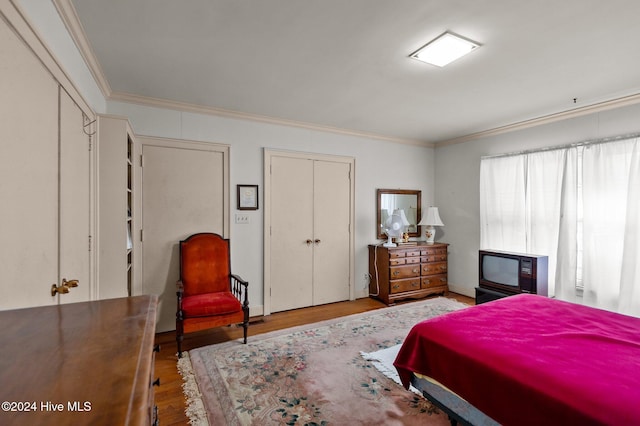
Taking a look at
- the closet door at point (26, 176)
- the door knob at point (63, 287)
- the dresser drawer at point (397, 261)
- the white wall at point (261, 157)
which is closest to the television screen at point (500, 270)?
the dresser drawer at point (397, 261)

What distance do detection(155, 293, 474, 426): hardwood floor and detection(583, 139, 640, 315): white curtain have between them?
5.19ft

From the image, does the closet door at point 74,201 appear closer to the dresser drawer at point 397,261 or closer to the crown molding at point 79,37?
the crown molding at point 79,37

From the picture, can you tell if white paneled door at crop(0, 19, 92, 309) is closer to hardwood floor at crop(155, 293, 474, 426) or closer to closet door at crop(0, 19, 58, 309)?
closet door at crop(0, 19, 58, 309)

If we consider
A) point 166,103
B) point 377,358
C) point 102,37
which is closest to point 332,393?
point 377,358

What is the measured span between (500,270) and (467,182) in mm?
1550

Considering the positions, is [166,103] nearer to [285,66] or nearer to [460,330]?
[285,66]

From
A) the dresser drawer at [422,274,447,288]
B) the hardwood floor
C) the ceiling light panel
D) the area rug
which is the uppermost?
the ceiling light panel

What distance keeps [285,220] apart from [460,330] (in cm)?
268

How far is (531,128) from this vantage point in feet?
13.4

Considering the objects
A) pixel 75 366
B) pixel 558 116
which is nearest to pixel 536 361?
pixel 75 366

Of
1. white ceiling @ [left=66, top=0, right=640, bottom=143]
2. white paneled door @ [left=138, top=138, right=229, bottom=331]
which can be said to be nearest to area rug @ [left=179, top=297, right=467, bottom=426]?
white paneled door @ [left=138, top=138, right=229, bottom=331]

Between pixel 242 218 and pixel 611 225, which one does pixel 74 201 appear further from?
pixel 611 225

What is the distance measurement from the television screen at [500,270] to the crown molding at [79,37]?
4836 mm

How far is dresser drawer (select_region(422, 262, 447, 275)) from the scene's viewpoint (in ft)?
15.7
